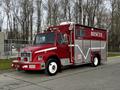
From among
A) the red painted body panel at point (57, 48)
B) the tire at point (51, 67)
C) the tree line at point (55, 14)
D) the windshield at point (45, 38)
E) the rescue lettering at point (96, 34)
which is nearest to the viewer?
the red painted body panel at point (57, 48)

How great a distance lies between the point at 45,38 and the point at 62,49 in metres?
1.21

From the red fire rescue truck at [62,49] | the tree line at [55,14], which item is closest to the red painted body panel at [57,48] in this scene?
the red fire rescue truck at [62,49]

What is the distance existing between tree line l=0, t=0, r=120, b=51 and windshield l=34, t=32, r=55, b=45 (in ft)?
118

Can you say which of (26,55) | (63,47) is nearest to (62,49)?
(63,47)

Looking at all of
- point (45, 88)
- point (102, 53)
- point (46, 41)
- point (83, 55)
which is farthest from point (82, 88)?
point (102, 53)

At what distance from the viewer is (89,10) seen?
50781 mm

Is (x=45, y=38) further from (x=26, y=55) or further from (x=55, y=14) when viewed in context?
(x=55, y=14)

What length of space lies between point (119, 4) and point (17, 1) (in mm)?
25315

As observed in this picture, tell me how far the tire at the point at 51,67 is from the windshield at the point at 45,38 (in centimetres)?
117

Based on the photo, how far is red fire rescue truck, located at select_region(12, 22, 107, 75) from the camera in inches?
450

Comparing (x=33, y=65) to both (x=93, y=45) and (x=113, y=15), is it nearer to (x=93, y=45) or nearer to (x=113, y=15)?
(x=93, y=45)

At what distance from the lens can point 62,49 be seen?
12.8 m

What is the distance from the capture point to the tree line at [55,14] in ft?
166

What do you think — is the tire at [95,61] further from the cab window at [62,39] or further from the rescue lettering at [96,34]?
the cab window at [62,39]
